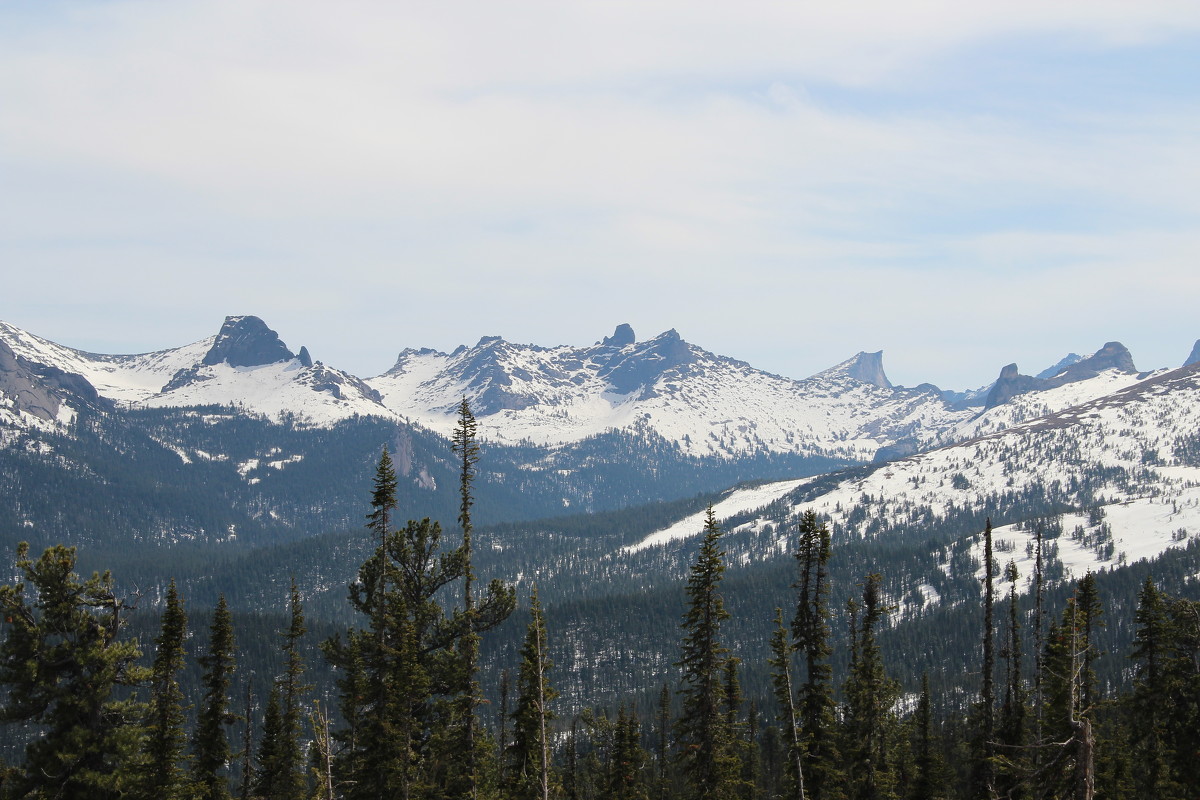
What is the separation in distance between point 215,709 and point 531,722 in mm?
18444

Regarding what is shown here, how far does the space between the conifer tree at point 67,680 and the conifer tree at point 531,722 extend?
14.3m

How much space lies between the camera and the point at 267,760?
56000 millimetres

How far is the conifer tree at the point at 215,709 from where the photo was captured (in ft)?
163

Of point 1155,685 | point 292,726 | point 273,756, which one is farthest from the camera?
point 292,726

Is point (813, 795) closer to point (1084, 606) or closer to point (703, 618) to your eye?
point (703, 618)

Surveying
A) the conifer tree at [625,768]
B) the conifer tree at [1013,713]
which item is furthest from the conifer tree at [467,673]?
the conifer tree at [1013,713]

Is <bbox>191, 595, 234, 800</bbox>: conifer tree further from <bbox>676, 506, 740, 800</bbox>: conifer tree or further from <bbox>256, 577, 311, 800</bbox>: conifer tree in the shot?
<bbox>676, 506, 740, 800</bbox>: conifer tree

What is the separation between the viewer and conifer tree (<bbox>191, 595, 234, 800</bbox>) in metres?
49.6

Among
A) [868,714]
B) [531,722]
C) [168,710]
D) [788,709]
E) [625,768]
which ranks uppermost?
[168,710]

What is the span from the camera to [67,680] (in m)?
30.4

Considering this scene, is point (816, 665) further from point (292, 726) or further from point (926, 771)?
point (292, 726)

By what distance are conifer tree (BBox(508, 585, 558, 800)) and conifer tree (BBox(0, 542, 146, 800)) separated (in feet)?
46.8

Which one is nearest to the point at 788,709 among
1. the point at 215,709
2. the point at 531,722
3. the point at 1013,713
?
the point at 531,722

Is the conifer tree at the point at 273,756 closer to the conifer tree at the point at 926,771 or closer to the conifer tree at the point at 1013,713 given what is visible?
the conifer tree at the point at 926,771
